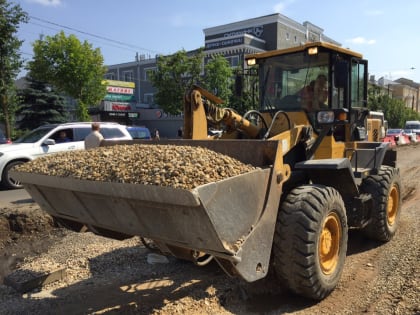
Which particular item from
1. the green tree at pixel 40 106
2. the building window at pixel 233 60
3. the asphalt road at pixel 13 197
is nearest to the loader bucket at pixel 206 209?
the asphalt road at pixel 13 197

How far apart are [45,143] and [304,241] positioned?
371 inches

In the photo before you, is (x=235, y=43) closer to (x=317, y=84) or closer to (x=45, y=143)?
(x=45, y=143)

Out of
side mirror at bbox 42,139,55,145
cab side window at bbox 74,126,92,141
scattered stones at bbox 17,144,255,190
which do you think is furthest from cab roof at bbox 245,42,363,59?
cab side window at bbox 74,126,92,141

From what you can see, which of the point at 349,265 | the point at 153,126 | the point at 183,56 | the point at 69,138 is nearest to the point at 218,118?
the point at 349,265

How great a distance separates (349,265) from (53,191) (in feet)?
11.1

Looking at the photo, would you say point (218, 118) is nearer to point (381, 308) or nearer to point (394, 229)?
point (381, 308)

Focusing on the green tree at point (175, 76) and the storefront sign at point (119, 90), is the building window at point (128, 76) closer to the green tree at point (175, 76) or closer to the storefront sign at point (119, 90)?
the storefront sign at point (119, 90)

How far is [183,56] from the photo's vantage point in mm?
30672

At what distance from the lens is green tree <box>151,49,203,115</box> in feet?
101

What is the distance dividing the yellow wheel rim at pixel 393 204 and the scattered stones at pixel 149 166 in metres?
3.42

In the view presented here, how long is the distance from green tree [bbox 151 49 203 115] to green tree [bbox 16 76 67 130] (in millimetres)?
8079

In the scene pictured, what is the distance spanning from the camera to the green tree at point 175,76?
101 ft

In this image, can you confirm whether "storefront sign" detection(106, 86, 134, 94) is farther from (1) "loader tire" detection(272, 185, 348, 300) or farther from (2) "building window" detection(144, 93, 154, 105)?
(1) "loader tire" detection(272, 185, 348, 300)

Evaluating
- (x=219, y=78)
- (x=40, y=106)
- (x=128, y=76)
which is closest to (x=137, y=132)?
(x=219, y=78)
